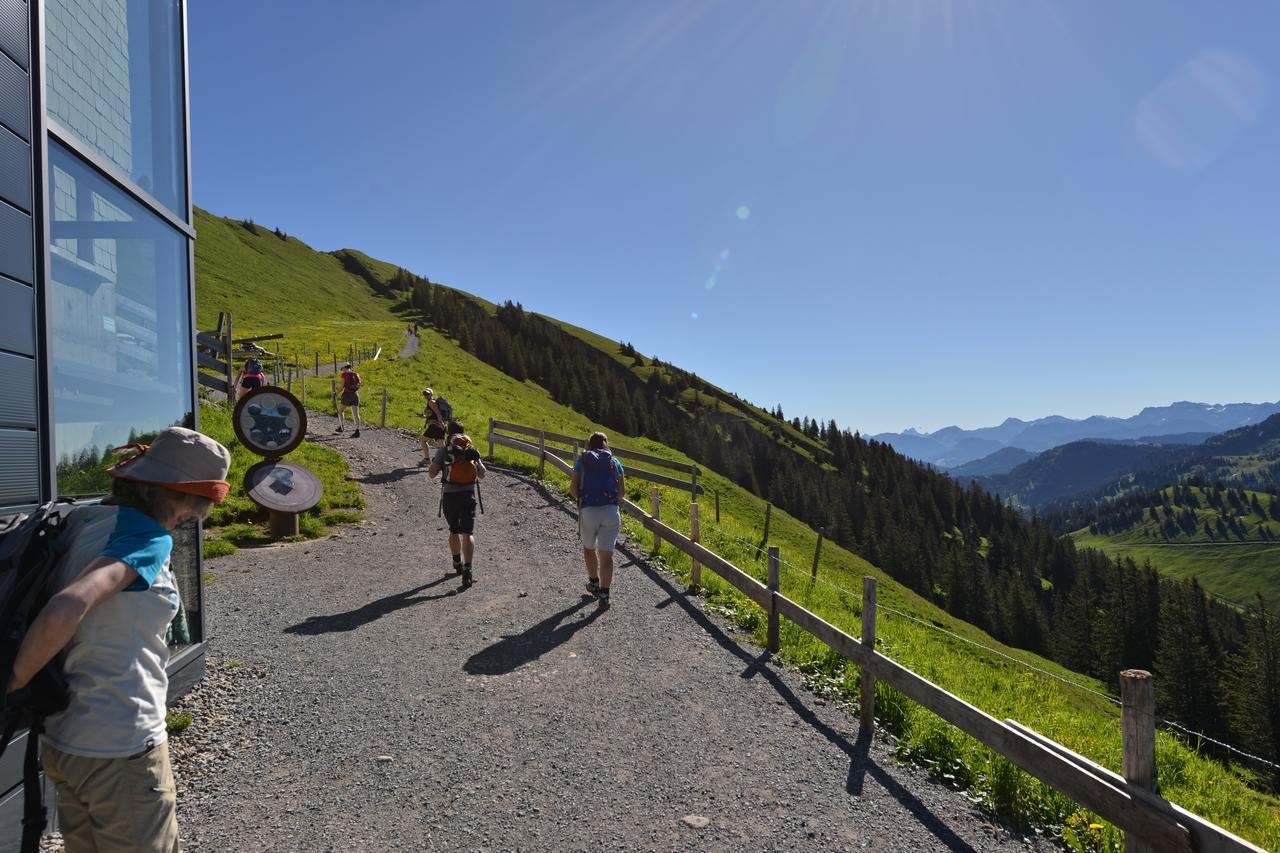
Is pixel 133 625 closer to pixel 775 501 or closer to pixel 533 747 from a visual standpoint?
pixel 533 747

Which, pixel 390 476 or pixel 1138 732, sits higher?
pixel 390 476

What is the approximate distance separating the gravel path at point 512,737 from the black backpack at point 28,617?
2.53 metres

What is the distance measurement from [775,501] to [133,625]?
9963 cm

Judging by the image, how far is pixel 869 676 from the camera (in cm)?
648

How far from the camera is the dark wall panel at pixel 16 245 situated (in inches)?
145

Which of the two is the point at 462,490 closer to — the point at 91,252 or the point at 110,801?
the point at 91,252

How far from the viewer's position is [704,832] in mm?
4645

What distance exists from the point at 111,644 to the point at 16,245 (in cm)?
288

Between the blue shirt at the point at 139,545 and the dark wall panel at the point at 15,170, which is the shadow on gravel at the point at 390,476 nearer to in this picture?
the dark wall panel at the point at 15,170

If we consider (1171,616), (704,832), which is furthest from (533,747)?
(1171,616)

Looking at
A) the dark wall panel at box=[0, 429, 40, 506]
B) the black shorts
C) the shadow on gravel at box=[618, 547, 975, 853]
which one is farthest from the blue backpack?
the dark wall panel at box=[0, 429, 40, 506]

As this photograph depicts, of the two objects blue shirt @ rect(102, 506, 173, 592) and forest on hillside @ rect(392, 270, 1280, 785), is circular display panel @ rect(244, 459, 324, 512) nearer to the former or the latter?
blue shirt @ rect(102, 506, 173, 592)

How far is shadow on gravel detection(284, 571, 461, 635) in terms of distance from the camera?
8.28 meters

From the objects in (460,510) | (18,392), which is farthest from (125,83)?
(460,510)
